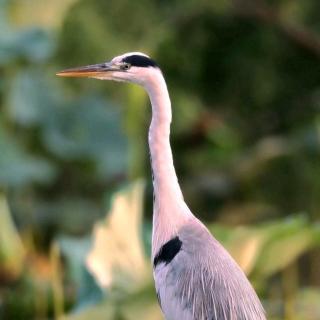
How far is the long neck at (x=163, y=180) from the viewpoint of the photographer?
3215 mm

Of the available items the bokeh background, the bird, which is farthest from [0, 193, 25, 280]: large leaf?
the bird

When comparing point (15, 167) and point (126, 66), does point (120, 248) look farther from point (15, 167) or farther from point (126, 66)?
point (15, 167)

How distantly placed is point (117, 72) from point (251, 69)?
4.13 meters

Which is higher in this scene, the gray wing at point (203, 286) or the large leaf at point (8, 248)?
the gray wing at point (203, 286)

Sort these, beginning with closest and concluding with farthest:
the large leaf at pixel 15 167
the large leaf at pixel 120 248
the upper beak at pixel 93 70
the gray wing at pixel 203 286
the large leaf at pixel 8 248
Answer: the gray wing at pixel 203 286 → the upper beak at pixel 93 70 → the large leaf at pixel 120 248 → the large leaf at pixel 8 248 → the large leaf at pixel 15 167

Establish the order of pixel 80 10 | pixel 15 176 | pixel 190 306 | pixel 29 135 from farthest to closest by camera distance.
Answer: pixel 80 10
pixel 29 135
pixel 15 176
pixel 190 306

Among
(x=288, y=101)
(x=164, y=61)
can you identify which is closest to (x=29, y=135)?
(x=164, y=61)

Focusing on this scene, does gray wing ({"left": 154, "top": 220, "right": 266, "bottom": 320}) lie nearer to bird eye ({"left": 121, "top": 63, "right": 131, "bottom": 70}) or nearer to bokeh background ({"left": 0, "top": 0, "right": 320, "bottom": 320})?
bird eye ({"left": 121, "top": 63, "right": 131, "bottom": 70})

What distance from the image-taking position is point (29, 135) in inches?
259

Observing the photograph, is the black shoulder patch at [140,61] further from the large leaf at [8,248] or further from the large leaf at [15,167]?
the large leaf at [15,167]

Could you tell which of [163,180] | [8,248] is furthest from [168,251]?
[8,248]

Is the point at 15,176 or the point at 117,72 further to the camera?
the point at 15,176

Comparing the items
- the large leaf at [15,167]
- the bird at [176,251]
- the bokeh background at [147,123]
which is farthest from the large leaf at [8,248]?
the bird at [176,251]

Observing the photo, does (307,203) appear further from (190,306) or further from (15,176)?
(190,306)
